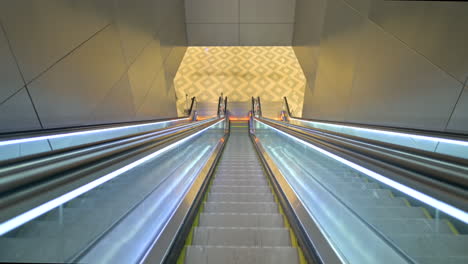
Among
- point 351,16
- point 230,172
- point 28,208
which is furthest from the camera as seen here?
point 351,16

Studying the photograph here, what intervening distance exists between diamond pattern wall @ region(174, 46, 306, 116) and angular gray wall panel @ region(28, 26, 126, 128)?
6.80 meters

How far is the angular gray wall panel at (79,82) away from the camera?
233 centimetres

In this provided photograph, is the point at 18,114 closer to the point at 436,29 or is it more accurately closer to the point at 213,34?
the point at 436,29

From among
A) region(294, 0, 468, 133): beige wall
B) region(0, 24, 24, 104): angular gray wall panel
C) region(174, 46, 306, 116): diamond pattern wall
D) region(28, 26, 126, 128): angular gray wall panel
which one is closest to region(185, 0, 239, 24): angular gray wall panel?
region(294, 0, 468, 133): beige wall

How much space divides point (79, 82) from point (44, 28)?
0.72 meters

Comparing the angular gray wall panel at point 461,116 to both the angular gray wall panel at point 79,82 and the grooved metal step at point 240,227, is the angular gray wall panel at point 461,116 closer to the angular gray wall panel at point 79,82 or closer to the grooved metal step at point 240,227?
the grooved metal step at point 240,227

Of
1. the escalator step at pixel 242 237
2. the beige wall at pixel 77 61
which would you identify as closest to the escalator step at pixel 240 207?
the escalator step at pixel 242 237

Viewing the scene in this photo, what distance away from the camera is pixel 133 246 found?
1.06 metres

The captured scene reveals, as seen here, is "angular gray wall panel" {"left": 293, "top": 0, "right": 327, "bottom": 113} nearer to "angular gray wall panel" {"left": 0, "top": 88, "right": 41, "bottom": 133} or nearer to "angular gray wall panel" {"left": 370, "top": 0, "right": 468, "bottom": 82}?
"angular gray wall panel" {"left": 370, "top": 0, "right": 468, "bottom": 82}

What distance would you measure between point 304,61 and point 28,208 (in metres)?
6.91

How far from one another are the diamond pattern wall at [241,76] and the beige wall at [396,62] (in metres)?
6.08

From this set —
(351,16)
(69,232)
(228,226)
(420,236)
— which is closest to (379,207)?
(420,236)

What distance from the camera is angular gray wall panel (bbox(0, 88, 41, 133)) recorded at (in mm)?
1909

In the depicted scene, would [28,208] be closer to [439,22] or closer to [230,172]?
[230,172]
